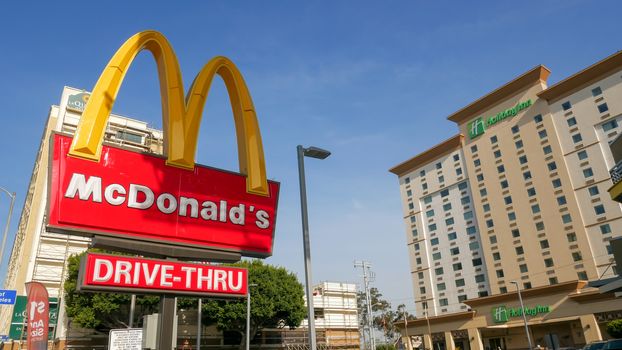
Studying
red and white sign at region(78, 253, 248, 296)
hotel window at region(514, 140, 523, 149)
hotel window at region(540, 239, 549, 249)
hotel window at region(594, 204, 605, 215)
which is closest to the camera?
red and white sign at region(78, 253, 248, 296)

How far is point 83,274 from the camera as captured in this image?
11.9 m

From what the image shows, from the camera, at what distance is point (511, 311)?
56.0 meters

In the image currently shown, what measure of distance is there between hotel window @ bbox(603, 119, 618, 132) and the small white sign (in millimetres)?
58744

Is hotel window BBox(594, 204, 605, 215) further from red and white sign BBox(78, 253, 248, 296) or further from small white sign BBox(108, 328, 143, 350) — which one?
small white sign BBox(108, 328, 143, 350)

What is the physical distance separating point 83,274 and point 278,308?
4269 centimetres

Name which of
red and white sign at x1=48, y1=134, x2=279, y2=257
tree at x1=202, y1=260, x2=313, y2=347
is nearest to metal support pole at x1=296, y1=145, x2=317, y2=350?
red and white sign at x1=48, y1=134, x2=279, y2=257

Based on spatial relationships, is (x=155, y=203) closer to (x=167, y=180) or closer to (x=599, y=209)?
(x=167, y=180)

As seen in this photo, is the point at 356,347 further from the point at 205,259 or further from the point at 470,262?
the point at 205,259

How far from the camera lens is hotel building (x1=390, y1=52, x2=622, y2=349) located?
171ft

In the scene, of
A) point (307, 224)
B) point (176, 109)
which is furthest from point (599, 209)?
point (176, 109)

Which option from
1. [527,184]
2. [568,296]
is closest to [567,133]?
[527,184]

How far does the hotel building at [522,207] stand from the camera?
5225 centimetres

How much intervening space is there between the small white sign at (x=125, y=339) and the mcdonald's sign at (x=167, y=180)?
9.24 feet

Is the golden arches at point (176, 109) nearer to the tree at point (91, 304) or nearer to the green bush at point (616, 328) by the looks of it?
the tree at point (91, 304)
